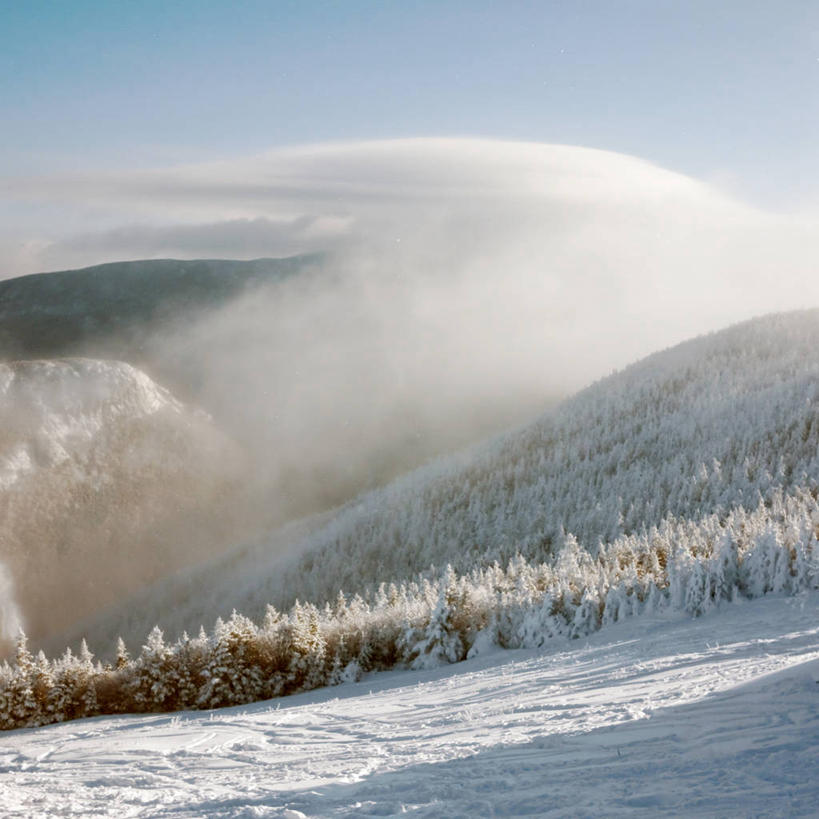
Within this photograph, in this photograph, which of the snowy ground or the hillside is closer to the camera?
the snowy ground

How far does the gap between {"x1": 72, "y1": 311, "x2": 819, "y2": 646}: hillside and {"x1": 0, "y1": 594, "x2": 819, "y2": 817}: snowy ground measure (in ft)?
290

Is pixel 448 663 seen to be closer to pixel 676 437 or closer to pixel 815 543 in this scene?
pixel 815 543

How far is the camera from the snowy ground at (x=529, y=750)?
12.4 meters

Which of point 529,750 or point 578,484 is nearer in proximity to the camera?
point 529,750

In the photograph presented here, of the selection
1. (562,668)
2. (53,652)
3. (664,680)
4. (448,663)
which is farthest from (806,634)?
(53,652)

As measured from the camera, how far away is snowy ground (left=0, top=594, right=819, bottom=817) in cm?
1236

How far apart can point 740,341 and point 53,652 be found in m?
194

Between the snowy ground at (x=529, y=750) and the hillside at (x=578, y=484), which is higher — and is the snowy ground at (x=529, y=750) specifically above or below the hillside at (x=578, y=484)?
above

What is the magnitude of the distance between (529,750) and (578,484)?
130 m

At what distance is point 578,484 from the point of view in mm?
141375

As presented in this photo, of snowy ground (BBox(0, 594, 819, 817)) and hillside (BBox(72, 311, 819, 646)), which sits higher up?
snowy ground (BBox(0, 594, 819, 817))

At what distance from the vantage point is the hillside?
124 metres

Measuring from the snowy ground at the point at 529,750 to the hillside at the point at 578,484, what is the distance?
8847 centimetres

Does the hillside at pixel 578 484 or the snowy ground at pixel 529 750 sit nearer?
the snowy ground at pixel 529 750
